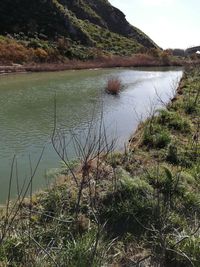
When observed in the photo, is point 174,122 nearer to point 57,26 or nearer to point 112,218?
point 112,218

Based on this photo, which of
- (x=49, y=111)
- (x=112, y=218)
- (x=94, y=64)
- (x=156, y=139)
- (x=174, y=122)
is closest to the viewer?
(x=112, y=218)

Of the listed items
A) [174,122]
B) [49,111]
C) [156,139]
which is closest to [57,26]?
[49,111]

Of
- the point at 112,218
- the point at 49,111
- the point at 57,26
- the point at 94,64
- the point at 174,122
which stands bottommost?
the point at 94,64

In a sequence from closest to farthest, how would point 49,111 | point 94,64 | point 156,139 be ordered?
point 156,139 → point 49,111 → point 94,64

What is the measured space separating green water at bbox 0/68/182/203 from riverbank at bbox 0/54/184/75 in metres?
1.72

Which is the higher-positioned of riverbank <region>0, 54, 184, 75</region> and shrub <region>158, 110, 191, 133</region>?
shrub <region>158, 110, 191, 133</region>

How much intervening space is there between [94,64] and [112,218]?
128ft

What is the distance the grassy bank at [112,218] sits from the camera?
16.5 feet

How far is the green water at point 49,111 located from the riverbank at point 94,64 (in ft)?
5.65

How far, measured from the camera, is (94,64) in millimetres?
44625

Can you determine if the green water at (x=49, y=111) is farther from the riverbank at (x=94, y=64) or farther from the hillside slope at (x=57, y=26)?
the hillside slope at (x=57, y=26)

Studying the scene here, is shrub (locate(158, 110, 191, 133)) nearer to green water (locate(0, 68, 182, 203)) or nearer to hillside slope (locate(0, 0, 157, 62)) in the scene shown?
green water (locate(0, 68, 182, 203))

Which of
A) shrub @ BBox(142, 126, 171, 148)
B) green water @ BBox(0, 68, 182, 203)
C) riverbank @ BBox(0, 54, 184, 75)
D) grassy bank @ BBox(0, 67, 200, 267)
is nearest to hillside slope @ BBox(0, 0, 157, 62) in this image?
riverbank @ BBox(0, 54, 184, 75)

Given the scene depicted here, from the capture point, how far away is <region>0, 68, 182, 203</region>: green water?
35.4 feet
